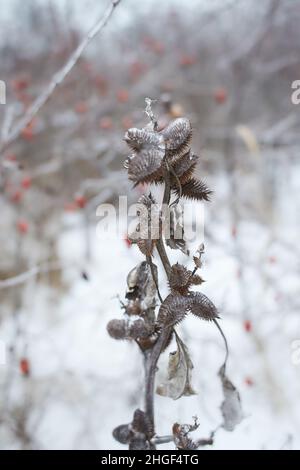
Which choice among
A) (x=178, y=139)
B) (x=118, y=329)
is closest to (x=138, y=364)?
(x=118, y=329)

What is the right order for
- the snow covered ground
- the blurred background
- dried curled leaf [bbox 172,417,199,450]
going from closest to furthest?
dried curled leaf [bbox 172,417,199,450] < the snow covered ground < the blurred background

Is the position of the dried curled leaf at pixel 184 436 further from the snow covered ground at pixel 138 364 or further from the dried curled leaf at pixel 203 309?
the snow covered ground at pixel 138 364

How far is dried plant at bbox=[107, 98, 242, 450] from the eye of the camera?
599 millimetres

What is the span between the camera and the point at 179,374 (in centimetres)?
70

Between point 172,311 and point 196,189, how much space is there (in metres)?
0.17

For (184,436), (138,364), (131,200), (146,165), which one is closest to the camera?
(146,165)

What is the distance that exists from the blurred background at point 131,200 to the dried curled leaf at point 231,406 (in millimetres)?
454

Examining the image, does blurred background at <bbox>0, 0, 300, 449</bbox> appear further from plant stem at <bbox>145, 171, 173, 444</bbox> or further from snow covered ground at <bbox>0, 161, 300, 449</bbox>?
plant stem at <bbox>145, 171, 173, 444</bbox>

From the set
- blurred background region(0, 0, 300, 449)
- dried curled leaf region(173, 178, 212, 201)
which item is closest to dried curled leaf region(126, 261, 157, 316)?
dried curled leaf region(173, 178, 212, 201)

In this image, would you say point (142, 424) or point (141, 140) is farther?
point (142, 424)

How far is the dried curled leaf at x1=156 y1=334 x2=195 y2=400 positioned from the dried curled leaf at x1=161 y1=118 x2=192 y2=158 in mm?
280

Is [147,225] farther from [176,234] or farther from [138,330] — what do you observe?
[138,330]

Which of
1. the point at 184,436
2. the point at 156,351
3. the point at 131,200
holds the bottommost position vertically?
the point at 184,436

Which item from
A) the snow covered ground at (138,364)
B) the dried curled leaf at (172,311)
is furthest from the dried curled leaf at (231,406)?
the snow covered ground at (138,364)
